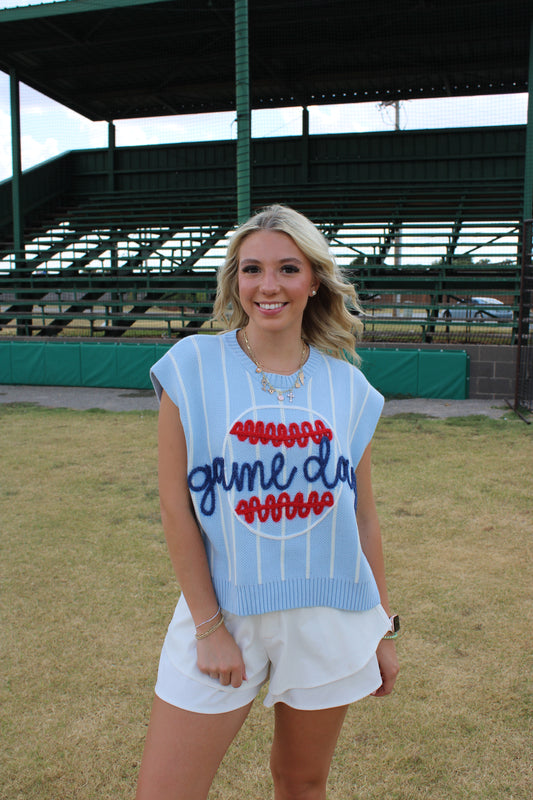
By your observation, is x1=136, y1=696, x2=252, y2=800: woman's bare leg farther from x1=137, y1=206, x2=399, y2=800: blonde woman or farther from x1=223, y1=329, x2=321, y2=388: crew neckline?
x1=223, y1=329, x2=321, y2=388: crew neckline

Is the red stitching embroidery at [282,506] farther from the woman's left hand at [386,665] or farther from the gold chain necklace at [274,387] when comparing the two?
the woman's left hand at [386,665]

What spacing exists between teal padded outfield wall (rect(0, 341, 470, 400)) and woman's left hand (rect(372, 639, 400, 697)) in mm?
9424

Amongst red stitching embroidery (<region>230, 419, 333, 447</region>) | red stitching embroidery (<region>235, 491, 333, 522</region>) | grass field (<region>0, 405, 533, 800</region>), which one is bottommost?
grass field (<region>0, 405, 533, 800</region>)

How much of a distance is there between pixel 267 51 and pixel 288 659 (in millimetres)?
16057

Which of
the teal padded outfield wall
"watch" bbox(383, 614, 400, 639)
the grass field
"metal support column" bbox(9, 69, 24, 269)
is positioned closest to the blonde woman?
"watch" bbox(383, 614, 400, 639)

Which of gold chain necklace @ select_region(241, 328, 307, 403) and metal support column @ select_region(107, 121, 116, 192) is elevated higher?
metal support column @ select_region(107, 121, 116, 192)

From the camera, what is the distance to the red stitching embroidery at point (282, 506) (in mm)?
1510

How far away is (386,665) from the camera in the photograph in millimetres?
1762

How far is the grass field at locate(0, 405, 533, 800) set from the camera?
247 centimetres

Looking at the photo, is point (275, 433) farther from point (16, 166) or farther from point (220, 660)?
point (16, 166)

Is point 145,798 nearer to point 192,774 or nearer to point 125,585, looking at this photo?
point 192,774

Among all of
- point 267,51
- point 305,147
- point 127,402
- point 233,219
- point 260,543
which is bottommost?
point 127,402

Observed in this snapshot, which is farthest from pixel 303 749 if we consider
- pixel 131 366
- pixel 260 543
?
pixel 131 366

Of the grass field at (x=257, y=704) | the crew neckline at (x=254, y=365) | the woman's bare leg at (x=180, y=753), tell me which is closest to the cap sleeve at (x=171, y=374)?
the crew neckline at (x=254, y=365)
